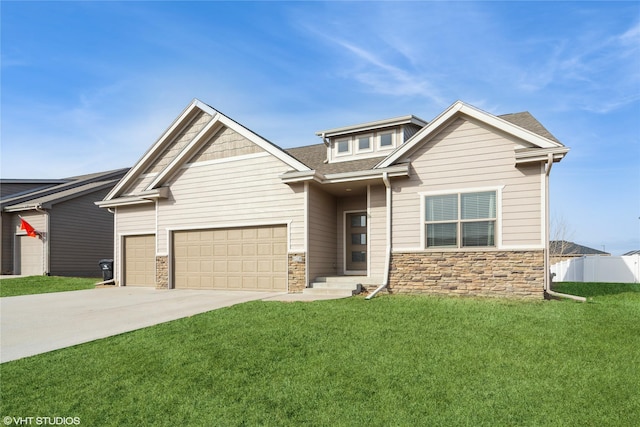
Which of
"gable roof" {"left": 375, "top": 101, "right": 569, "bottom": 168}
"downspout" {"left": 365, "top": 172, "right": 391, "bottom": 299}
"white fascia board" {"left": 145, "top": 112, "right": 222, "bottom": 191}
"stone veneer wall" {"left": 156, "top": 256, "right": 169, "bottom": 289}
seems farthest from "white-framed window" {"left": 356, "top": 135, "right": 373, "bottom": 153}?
"stone veneer wall" {"left": 156, "top": 256, "right": 169, "bottom": 289}

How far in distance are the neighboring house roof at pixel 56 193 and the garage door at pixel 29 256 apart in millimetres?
1754

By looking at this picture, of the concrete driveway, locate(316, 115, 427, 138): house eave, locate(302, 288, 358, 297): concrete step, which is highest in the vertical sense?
locate(316, 115, 427, 138): house eave

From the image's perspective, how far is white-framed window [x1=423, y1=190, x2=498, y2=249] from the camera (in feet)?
34.5

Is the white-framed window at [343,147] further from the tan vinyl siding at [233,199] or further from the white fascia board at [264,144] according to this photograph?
the tan vinyl siding at [233,199]

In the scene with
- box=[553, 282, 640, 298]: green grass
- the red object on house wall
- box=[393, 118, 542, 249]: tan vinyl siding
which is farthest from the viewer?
the red object on house wall

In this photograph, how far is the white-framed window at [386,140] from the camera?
13.8 m

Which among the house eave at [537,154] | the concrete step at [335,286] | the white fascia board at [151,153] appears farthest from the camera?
the white fascia board at [151,153]

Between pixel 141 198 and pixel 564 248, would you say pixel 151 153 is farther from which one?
pixel 564 248

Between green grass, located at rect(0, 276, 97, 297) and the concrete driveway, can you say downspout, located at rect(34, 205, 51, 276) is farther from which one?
the concrete driveway

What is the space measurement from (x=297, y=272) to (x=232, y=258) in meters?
2.71

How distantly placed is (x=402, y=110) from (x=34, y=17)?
10968 millimetres

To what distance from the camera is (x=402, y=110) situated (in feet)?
47.4

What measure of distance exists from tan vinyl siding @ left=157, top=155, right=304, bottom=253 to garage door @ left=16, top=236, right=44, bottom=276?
394 inches

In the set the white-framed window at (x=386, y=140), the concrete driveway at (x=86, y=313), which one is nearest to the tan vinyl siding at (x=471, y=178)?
the white-framed window at (x=386, y=140)
